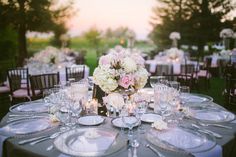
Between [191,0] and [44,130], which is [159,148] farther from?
[191,0]

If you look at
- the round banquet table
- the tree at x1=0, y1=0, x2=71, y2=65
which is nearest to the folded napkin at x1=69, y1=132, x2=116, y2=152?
the round banquet table

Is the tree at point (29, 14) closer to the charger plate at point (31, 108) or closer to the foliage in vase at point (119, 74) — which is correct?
the charger plate at point (31, 108)

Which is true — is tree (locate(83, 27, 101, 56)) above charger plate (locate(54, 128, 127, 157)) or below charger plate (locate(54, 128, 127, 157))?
above

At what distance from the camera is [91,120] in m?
2.13

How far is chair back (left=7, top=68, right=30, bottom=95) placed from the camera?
179 inches

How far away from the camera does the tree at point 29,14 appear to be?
26.8ft

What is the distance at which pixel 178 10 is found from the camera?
16.8 m

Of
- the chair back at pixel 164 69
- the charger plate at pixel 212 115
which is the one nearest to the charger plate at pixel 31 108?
the charger plate at pixel 212 115

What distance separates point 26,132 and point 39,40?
1735 cm

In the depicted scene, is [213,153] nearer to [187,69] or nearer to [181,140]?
[181,140]

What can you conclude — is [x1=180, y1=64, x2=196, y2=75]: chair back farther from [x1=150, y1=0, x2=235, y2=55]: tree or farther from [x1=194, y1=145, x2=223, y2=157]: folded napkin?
[x1=150, y1=0, x2=235, y2=55]: tree

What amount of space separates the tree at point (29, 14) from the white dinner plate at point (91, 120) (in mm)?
6170

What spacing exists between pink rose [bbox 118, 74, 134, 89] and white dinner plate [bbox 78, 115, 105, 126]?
331 millimetres

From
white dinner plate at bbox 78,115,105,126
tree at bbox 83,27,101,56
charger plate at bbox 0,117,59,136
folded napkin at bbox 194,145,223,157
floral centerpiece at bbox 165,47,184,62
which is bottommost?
folded napkin at bbox 194,145,223,157
